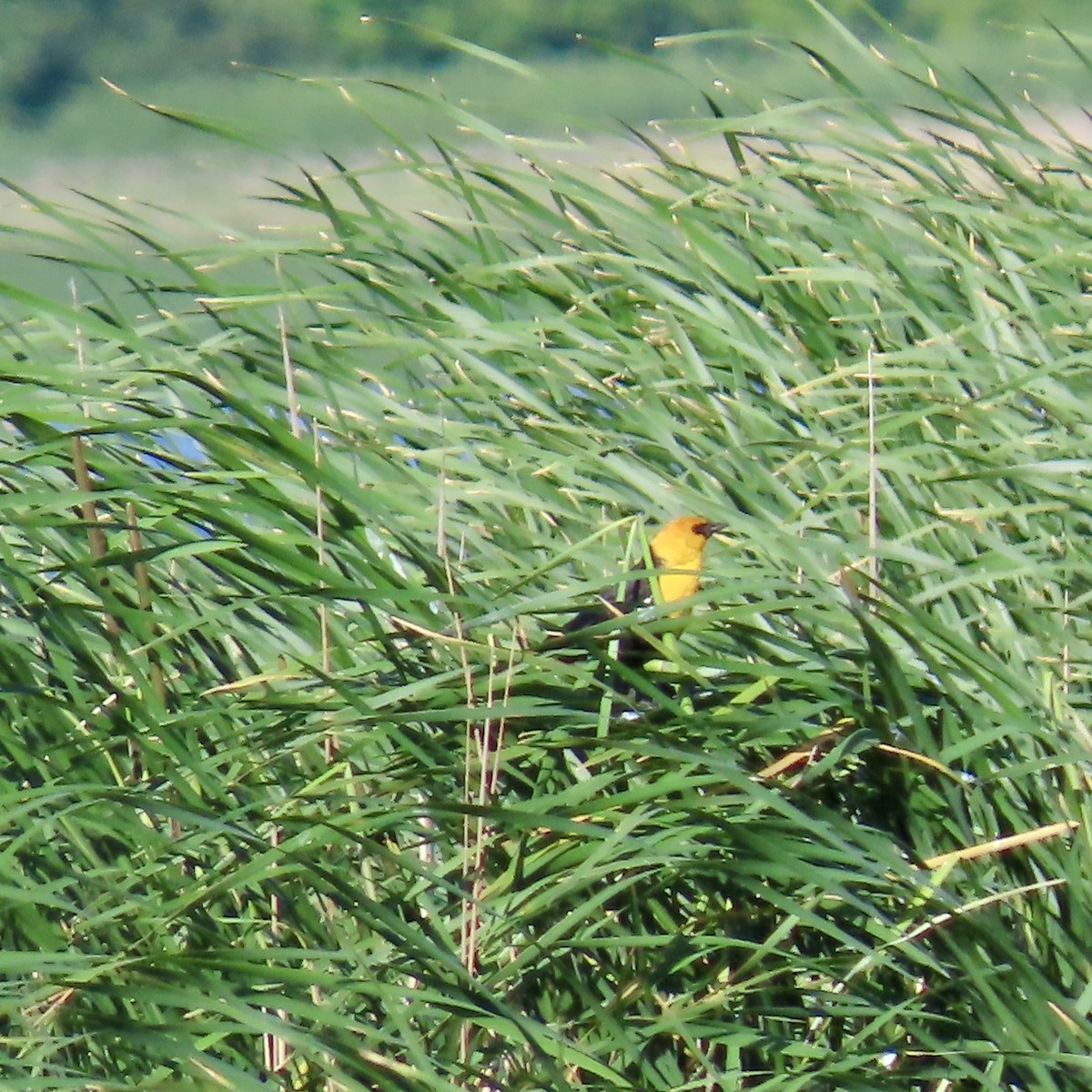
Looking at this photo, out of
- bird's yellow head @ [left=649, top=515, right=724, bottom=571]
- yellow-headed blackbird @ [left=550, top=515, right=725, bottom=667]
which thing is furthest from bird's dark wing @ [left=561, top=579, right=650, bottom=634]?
bird's yellow head @ [left=649, top=515, right=724, bottom=571]

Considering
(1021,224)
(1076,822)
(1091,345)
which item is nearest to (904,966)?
(1076,822)

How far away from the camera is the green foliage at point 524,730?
154 centimetres

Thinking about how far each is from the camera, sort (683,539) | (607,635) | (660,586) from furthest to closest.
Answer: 1. (683,539)
2. (660,586)
3. (607,635)

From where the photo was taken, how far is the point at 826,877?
1521 millimetres

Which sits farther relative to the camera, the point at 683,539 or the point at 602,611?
the point at 683,539

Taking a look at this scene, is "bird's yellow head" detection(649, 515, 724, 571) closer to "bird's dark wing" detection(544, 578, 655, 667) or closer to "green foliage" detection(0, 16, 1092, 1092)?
"green foliage" detection(0, 16, 1092, 1092)

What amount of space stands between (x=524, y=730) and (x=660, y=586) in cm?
35

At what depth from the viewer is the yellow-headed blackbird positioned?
5.47 feet

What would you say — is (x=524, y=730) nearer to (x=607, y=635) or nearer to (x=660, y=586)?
(x=607, y=635)

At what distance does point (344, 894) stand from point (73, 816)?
40cm

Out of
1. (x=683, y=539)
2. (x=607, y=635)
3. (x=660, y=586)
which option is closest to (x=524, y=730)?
(x=607, y=635)

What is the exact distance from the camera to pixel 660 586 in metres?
1.99

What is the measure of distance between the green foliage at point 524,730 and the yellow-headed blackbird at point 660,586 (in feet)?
0.14

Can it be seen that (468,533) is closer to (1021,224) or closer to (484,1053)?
(484,1053)
